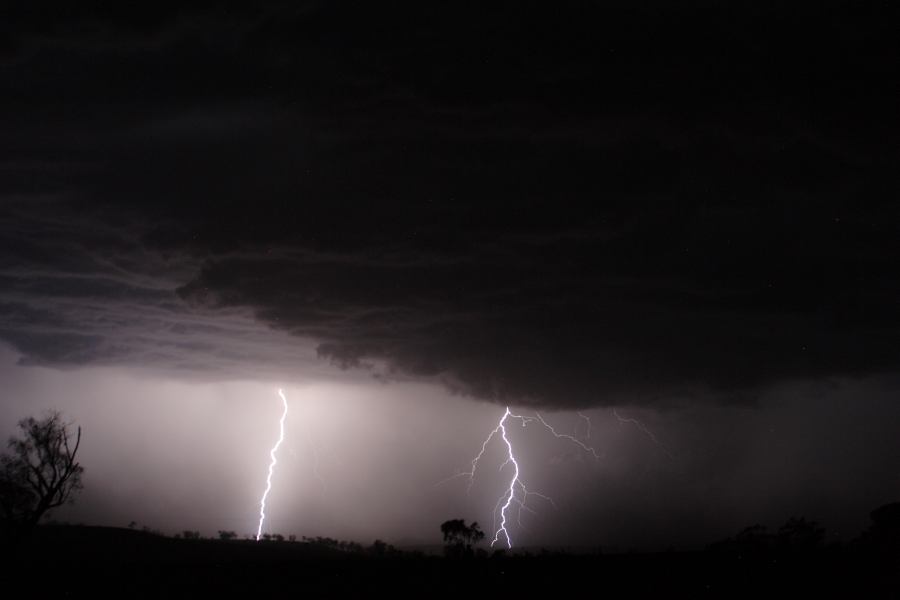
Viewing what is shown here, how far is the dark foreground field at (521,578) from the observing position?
21.9 meters

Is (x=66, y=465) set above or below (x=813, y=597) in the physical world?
above

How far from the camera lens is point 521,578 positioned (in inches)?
1034

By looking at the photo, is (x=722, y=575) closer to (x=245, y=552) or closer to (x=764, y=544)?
(x=764, y=544)

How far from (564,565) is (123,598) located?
49.5ft

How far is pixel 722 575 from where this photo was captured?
Answer: 934 inches

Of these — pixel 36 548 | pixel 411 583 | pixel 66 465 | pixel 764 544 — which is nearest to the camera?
pixel 411 583

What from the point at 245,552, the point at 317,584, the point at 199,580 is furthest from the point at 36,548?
the point at 317,584

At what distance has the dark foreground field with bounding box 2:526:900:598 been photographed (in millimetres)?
21891

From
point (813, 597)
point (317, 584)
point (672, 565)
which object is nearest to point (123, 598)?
point (317, 584)

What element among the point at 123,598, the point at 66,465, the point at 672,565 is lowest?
the point at 123,598

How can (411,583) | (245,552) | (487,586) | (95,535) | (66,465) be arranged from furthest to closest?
(95,535)
(245,552)
(66,465)
(411,583)
(487,586)

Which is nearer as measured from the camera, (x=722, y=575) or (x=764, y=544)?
(x=722, y=575)

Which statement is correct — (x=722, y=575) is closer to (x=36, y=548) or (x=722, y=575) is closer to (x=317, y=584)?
(x=317, y=584)

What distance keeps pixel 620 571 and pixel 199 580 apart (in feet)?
51.1
